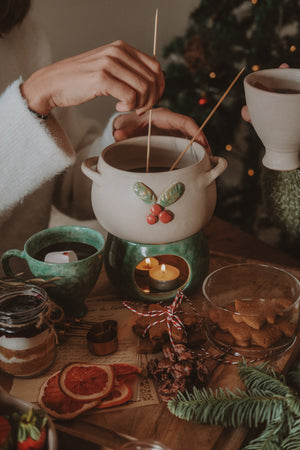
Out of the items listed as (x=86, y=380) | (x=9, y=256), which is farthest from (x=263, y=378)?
(x=9, y=256)

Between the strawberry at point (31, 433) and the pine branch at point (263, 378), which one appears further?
the pine branch at point (263, 378)

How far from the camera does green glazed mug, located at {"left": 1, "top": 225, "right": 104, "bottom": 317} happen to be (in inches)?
34.6

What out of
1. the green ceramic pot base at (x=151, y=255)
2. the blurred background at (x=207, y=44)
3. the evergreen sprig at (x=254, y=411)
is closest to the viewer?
the evergreen sprig at (x=254, y=411)

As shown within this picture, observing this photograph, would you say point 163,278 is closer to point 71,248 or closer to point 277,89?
point 71,248

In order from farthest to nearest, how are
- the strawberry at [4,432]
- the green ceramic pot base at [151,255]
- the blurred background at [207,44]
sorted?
the blurred background at [207,44] → the green ceramic pot base at [151,255] → the strawberry at [4,432]

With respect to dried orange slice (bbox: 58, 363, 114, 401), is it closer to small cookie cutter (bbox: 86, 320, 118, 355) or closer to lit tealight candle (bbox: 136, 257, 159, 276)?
small cookie cutter (bbox: 86, 320, 118, 355)

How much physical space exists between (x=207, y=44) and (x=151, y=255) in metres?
1.21

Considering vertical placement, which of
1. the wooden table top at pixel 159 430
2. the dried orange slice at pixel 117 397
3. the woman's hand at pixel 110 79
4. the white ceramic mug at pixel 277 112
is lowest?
the wooden table top at pixel 159 430

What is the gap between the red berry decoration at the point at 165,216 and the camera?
844 millimetres

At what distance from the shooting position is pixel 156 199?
84cm

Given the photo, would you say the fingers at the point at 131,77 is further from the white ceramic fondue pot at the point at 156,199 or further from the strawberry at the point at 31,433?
the strawberry at the point at 31,433

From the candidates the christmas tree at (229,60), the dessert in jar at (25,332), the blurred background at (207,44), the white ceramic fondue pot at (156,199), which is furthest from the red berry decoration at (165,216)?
the christmas tree at (229,60)

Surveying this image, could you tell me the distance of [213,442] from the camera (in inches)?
27.5

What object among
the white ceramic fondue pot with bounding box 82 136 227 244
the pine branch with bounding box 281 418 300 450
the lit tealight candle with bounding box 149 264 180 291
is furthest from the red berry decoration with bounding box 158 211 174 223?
the pine branch with bounding box 281 418 300 450
